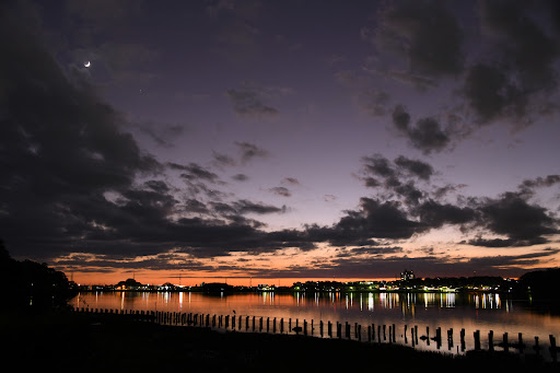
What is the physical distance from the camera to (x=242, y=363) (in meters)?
31.8

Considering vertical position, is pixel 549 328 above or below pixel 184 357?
below

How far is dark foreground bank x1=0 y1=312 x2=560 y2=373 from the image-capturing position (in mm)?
26516

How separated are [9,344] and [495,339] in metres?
54.8

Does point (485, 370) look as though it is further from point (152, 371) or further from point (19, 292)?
point (19, 292)

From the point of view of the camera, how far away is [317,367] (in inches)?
1227

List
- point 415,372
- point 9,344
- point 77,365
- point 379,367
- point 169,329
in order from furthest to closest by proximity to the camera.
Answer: point 169,329
point 379,367
point 415,372
point 9,344
point 77,365

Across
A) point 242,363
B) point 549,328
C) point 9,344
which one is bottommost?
point 549,328

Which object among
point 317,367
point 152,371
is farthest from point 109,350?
point 317,367

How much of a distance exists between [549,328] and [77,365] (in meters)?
69.8

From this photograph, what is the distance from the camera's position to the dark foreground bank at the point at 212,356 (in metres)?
26.5

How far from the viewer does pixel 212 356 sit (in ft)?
113

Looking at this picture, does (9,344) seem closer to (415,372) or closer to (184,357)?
(184,357)

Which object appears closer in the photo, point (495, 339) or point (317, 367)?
point (317, 367)

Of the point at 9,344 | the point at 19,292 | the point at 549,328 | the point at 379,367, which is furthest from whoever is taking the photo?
the point at 19,292
